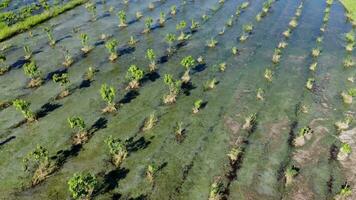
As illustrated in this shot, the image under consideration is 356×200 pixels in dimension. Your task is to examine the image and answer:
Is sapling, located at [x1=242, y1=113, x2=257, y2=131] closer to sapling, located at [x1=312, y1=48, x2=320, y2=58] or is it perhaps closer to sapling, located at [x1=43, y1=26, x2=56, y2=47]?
sapling, located at [x1=312, y1=48, x2=320, y2=58]

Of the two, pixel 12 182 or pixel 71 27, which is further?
pixel 71 27

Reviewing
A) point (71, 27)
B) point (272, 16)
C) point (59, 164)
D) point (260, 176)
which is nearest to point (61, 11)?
point (71, 27)

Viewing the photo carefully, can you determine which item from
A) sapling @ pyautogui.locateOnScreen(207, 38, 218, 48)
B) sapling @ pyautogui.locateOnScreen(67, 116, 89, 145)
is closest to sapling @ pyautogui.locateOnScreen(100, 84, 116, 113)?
sapling @ pyautogui.locateOnScreen(67, 116, 89, 145)

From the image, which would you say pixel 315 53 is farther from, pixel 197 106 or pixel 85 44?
pixel 85 44

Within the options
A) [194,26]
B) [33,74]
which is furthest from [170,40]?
[33,74]

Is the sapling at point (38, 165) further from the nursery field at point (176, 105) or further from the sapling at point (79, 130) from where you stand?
the sapling at point (79, 130)

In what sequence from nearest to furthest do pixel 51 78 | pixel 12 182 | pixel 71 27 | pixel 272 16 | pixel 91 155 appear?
pixel 12 182
pixel 91 155
pixel 51 78
pixel 71 27
pixel 272 16

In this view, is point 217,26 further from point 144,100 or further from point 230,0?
point 144,100
